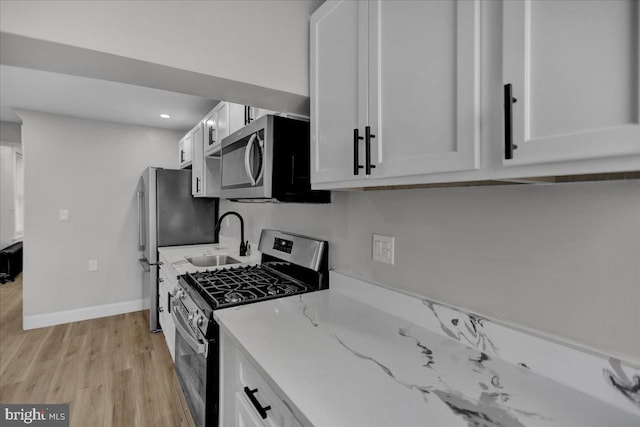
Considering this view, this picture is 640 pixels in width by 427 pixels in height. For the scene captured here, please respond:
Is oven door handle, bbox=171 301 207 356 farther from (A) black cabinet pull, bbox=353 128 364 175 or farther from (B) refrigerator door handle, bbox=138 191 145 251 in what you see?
(B) refrigerator door handle, bbox=138 191 145 251

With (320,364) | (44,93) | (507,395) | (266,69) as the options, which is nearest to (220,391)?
(320,364)

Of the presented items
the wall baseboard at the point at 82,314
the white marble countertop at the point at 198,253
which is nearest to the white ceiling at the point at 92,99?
the white marble countertop at the point at 198,253

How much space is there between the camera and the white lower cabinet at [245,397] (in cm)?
86

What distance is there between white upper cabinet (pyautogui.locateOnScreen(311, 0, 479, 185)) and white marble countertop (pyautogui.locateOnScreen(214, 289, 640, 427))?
543 mm

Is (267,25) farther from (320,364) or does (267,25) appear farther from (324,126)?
(320,364)

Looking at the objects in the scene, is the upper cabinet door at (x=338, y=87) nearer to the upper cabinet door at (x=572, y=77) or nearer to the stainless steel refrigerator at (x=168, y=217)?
the upper cabinet door at (x=572, y=77)

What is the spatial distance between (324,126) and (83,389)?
251 cm

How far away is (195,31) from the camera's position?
3.45 ft

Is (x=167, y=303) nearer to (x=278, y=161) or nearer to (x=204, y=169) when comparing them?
(x=204, y=169)

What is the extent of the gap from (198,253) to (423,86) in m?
2.49

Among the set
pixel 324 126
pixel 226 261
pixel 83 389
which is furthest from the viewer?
pixel 226 261

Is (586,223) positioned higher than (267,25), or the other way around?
(267,25)

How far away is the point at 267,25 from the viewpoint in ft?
3.92

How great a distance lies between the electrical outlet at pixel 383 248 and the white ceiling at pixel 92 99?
7.42ft
